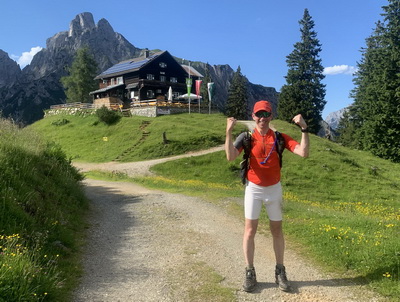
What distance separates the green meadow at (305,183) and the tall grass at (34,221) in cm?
318

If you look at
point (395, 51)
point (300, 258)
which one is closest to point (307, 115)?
point (395, 51)

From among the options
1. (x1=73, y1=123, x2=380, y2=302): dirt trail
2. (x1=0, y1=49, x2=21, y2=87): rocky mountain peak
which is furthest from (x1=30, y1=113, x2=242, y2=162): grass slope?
(x1=0, y1=49, x2=21, y2=87): rocky mountain peak

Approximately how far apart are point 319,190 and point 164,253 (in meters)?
17.3

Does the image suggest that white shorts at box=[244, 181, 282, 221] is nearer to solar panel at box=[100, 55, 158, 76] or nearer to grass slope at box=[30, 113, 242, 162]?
grass slope at box=[30, 113, 242, 162]

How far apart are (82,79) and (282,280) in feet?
232

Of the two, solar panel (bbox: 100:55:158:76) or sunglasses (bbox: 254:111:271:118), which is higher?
solar panel (bbox: 100:55:158:76)

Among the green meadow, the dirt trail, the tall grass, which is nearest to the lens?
the tall grass

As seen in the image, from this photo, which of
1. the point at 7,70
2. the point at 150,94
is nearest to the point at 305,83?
the point at 150,94

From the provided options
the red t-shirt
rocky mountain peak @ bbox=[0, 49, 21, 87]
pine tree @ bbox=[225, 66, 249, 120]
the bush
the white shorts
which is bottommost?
the white shorts

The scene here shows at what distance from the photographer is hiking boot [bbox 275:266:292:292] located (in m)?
4.49

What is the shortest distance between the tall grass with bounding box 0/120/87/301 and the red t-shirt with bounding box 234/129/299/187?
3229 millimetres

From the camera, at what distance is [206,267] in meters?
5.37

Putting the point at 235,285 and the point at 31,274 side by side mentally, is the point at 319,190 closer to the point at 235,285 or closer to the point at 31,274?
the point at 235,285

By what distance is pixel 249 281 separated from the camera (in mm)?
4535
